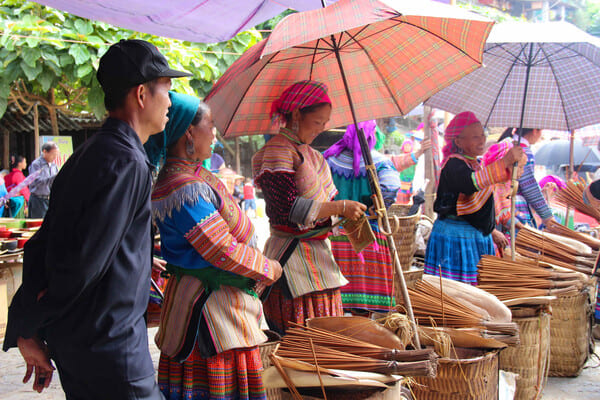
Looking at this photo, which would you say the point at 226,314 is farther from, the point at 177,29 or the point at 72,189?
the point at 177,29

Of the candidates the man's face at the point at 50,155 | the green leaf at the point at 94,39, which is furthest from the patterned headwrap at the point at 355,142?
the man's face at the point at 50,155

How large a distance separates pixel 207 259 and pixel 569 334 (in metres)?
2.89

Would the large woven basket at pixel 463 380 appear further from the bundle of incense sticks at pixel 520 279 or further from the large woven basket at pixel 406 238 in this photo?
the large woven basket at pixel 406 238

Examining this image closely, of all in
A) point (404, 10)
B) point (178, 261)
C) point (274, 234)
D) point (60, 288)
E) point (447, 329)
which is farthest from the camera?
point (274, 234)

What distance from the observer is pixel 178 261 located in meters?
2.10

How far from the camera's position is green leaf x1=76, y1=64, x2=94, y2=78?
648 cm

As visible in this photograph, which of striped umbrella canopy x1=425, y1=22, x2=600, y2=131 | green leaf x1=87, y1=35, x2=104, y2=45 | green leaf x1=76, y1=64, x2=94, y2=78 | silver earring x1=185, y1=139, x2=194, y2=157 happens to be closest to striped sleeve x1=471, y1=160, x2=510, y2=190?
striped umbrella canopy x1=425, y1=22, x2=600, y2=131

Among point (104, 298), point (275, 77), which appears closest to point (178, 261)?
point (104, 298)

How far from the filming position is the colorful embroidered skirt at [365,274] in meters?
3.80

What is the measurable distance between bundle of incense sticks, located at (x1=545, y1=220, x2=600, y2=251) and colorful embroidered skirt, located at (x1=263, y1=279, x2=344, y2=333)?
2365mm

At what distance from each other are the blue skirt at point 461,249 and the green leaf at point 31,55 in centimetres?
553

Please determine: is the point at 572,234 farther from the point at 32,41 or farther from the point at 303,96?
the point at 32,41

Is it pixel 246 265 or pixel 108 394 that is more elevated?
pixel 246 265

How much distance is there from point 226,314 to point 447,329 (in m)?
0.96
